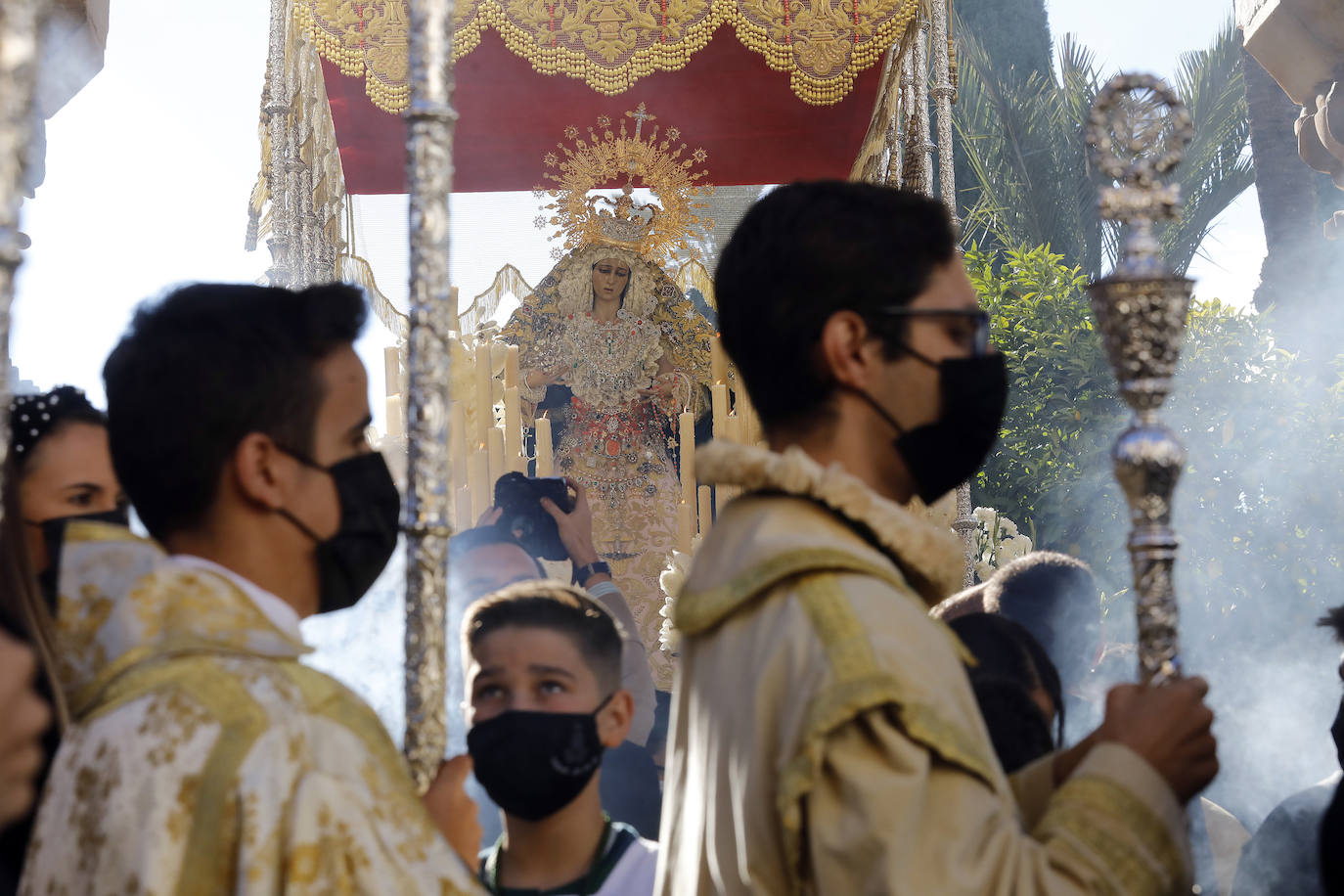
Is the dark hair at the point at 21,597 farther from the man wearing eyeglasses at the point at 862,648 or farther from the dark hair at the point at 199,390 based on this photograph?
the man wearing eyeglasses at the point at 862,648

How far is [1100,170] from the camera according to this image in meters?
1.63

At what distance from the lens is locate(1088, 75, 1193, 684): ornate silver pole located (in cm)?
157

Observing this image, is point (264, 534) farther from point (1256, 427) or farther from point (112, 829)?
point (1256, 427)

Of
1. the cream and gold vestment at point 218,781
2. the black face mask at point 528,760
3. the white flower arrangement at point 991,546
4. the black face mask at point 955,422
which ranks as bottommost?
the black face mask at point 528,760

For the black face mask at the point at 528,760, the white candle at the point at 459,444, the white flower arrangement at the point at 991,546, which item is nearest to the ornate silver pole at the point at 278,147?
the white candle at the point at 459,444

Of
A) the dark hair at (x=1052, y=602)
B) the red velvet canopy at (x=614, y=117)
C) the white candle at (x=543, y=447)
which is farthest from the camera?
the red velvet canopy at (x=614, y=117)

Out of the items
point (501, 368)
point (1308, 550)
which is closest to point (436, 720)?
point (501, 368)

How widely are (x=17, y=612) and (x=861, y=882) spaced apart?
955 mm

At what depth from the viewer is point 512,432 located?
5559 mm

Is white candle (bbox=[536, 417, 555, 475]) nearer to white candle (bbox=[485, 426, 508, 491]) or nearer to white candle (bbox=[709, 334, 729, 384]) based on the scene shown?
white candle (bbox=[485, 426, 508, 491])

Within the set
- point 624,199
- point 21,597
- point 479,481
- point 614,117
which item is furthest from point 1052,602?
point 614,117

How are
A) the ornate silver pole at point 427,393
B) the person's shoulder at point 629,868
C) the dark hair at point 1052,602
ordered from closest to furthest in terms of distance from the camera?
the ornate silver pole at point 427,393
the person's shoulder at point 629,868
the dark hair at point 1052,602

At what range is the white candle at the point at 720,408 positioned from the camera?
18.8 ft

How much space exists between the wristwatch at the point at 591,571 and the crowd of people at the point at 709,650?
292 centimetres
